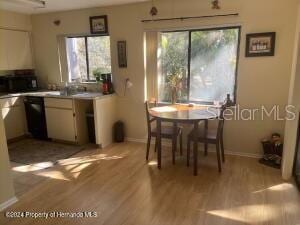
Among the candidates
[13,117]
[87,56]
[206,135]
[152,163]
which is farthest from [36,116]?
[206,135]

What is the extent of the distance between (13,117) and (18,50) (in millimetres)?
1312

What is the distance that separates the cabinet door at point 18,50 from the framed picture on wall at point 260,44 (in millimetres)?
4127

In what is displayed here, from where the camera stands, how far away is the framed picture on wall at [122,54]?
410 centimetres

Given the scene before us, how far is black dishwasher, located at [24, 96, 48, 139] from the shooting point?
4.33 m

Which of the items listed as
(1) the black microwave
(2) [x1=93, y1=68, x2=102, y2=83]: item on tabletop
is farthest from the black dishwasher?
(2) [x1=93, y1=68, x2=102, y2=83]: item on tabletop

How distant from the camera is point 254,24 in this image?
3238mm

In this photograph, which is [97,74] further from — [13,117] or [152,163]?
[152,163]

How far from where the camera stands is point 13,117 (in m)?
4.40

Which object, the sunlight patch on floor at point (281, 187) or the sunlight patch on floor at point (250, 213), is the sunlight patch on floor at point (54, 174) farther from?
the sunlight patch on floor at point (281, 187)

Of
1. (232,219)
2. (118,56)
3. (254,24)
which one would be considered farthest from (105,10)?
(232,219)

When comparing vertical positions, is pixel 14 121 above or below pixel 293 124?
below

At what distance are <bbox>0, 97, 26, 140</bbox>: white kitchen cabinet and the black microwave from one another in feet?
0.91

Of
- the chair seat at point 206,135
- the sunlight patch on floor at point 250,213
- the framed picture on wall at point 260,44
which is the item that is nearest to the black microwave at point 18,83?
the chair seat at point 206,135

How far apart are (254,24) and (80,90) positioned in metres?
3.20
